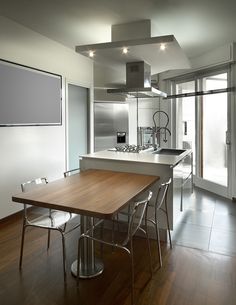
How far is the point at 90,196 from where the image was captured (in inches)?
82.4

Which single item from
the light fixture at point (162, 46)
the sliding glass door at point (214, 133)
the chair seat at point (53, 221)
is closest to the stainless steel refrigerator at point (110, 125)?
the sliding glass door at point (214, 133)

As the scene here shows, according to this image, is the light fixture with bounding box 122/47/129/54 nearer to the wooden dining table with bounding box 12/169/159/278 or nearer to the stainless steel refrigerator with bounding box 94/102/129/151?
the wooden dining table with bounding box 12/169/159/278

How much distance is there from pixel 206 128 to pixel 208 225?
93.5 inches

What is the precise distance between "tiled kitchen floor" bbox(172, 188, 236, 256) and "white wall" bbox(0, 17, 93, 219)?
2206 mm

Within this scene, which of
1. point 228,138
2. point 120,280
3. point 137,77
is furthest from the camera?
point 228,138

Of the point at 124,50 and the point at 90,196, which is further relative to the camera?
the point at 124,50

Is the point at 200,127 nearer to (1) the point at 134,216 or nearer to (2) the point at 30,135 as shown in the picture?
(2) the point at 30,135

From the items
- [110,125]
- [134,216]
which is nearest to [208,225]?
[134,216]

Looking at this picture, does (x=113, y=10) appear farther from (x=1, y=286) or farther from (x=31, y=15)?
(x=1, y=286)

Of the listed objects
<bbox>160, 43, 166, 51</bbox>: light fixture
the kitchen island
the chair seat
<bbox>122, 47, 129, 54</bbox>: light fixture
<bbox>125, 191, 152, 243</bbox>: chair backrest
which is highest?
<bbox>122, 47, 129, 54</bbox>: light fixture

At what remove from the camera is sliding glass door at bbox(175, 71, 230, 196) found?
190 inches

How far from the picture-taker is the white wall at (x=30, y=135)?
3.51 meters

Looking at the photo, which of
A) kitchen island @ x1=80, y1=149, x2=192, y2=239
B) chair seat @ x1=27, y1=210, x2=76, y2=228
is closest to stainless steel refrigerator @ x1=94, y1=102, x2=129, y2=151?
kitchen island @ x1=80, y1=149, x2=192, y2=239

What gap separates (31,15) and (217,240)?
3.44 m
